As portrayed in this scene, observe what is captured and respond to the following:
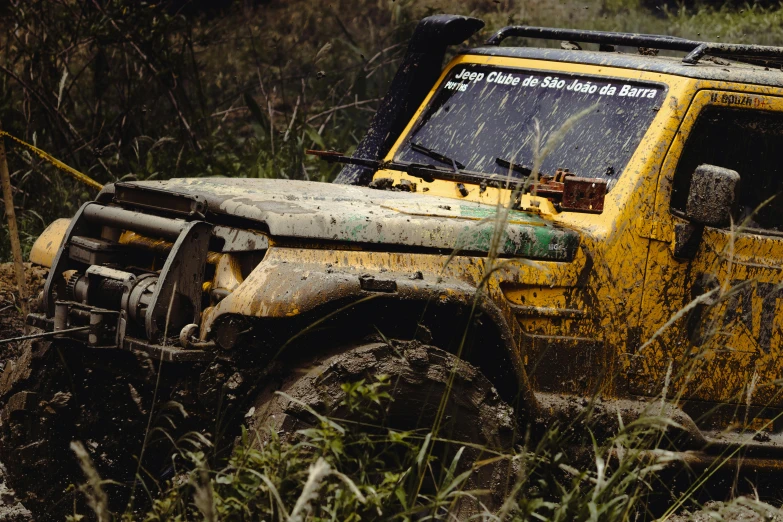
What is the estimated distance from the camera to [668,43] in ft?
15.6

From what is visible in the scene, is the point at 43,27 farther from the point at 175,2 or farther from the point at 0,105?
the point at 175,2

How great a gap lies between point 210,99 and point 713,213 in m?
7.82

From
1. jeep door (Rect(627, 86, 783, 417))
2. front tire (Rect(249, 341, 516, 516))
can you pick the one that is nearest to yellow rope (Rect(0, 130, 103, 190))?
front tire (Rect(249, 341, 516, 516))

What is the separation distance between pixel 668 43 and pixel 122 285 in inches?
103

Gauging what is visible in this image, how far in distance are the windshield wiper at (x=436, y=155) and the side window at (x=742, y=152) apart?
3.06ft

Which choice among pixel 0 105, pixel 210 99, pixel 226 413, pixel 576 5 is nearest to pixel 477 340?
pixel 226 413

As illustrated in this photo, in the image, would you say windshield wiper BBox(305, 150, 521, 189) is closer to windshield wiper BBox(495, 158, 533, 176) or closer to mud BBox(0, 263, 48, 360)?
windshield wiper BBox(495, 158, 533, 176)

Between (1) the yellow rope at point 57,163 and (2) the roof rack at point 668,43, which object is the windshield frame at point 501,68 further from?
(1) the yellow rope at point 57,163

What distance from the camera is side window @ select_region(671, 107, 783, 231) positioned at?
4164mm

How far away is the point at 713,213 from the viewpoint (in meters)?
3.78

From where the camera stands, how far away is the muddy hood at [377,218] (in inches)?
141

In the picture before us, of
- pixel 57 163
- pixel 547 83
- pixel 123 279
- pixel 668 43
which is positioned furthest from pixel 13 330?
pixel 668 43

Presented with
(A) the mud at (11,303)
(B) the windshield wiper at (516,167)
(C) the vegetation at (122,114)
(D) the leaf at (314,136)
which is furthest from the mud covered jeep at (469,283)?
(D) the leaf at (314,136)

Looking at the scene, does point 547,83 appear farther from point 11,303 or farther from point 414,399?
point 11,303
